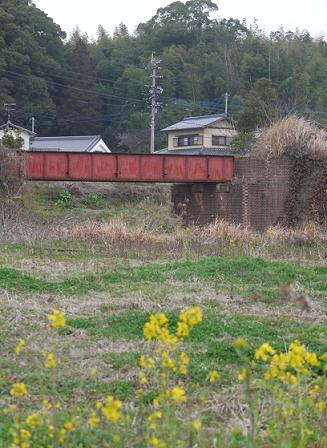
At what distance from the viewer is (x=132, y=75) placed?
67.1 m

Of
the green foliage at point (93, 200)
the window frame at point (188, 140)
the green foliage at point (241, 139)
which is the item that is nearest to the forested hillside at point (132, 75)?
the window frame at point (188, 140)

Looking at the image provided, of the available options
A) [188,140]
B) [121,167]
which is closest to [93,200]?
[121,167]

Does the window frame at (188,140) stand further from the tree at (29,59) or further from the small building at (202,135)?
the tree at (29,59)

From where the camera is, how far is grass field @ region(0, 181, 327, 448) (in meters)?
6.11

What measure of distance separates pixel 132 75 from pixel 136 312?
59461 millimetres

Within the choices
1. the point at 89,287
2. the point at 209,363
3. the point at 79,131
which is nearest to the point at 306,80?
the point at 79,131

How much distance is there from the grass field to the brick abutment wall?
13713 mm

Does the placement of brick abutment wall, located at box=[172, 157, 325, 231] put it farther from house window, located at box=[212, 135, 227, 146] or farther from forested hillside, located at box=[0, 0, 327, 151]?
house window, located at box=[212, 135, 227, 146]

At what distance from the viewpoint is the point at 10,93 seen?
59.5 m

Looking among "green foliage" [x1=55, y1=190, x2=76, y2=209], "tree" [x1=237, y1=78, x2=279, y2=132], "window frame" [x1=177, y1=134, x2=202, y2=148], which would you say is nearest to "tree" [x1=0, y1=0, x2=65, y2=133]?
"window frame" [x1=177, y1=134, x2=202, y2=148]

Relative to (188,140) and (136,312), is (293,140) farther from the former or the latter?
(188,140)

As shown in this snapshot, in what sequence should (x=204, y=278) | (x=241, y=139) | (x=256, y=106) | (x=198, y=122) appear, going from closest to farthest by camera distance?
1. (x=204, y=278)
2. (x=241, y=139)
3. (x=256, y=106)
4. (x=198, y=122)

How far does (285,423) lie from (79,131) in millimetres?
62956

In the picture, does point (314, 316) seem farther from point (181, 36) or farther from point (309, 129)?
point (181, 36)
